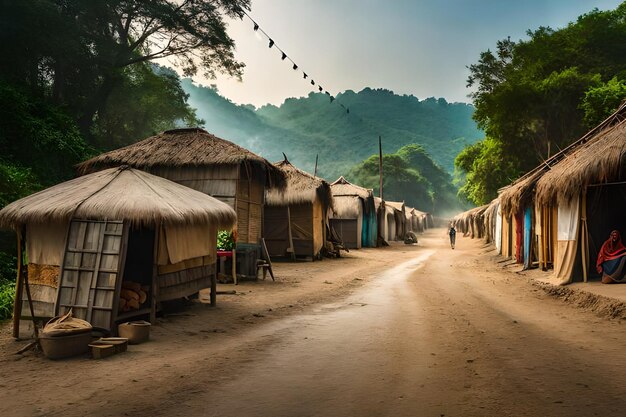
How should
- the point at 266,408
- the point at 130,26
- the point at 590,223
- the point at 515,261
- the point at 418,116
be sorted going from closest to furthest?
the point at 266,408
the point at 590,223
the point at 515,261
the point at 130,26
the point at 418,116

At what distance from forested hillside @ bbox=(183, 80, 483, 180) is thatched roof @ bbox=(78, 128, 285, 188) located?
89.4m

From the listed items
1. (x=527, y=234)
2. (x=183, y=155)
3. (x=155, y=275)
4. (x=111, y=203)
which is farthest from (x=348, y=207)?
(x=111, y=203)

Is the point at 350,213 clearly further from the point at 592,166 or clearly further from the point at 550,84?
the point at 592,166

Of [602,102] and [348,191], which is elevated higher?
[602,102]

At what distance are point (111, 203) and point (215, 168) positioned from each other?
27.4ft

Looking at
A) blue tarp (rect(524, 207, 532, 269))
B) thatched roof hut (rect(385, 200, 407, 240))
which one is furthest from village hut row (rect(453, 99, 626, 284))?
thatched roof hut (rect(385, 200, 407, 240))

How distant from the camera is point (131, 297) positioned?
8.23 meters

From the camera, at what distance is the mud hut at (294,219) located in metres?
21.4

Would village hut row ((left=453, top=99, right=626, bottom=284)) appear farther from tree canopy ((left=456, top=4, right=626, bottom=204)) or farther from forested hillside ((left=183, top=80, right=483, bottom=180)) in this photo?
forested hillside ((left=183, top=80, right=483, bottom=180))

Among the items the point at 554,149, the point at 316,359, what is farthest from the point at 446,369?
the point at 554,149

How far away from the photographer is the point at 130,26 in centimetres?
2780

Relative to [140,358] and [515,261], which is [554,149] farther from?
[140,358]

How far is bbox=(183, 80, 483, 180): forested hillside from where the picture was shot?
121 metres

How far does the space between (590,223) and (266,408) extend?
12343 millimetres
